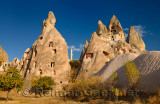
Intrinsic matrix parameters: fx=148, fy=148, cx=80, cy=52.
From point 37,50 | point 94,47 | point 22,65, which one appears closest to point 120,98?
point 94,47

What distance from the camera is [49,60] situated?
1273 inches

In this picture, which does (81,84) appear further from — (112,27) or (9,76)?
(112,27)

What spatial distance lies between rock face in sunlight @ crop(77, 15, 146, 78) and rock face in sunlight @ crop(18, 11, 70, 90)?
4325 mm

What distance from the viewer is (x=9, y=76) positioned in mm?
18562

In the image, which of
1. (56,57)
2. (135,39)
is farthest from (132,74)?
(135,39)

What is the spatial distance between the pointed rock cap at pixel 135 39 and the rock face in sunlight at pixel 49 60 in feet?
99.4

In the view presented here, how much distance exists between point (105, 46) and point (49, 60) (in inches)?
495

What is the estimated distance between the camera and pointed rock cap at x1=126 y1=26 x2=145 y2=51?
5468 centimetres

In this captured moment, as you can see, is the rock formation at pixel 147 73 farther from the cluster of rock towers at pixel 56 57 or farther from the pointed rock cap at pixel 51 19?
the pointed rock cap at pixel 51 19

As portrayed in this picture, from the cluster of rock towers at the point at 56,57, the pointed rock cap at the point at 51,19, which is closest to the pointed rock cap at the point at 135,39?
the cluster of rock towers at the point at 56,57

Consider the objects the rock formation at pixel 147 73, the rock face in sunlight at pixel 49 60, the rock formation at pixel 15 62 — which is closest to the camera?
the rock formation at pixel 147 73

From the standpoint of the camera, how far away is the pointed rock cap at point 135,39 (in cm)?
5468

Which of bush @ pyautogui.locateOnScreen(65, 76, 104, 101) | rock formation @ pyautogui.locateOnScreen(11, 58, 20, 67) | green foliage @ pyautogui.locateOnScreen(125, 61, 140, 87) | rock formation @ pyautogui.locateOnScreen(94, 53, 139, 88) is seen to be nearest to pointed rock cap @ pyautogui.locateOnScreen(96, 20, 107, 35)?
rock formation @ pyautogui.locateOnScreen(11, 58, 20, 67)

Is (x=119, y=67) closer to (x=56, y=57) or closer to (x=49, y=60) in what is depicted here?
(x=56, y=57)
